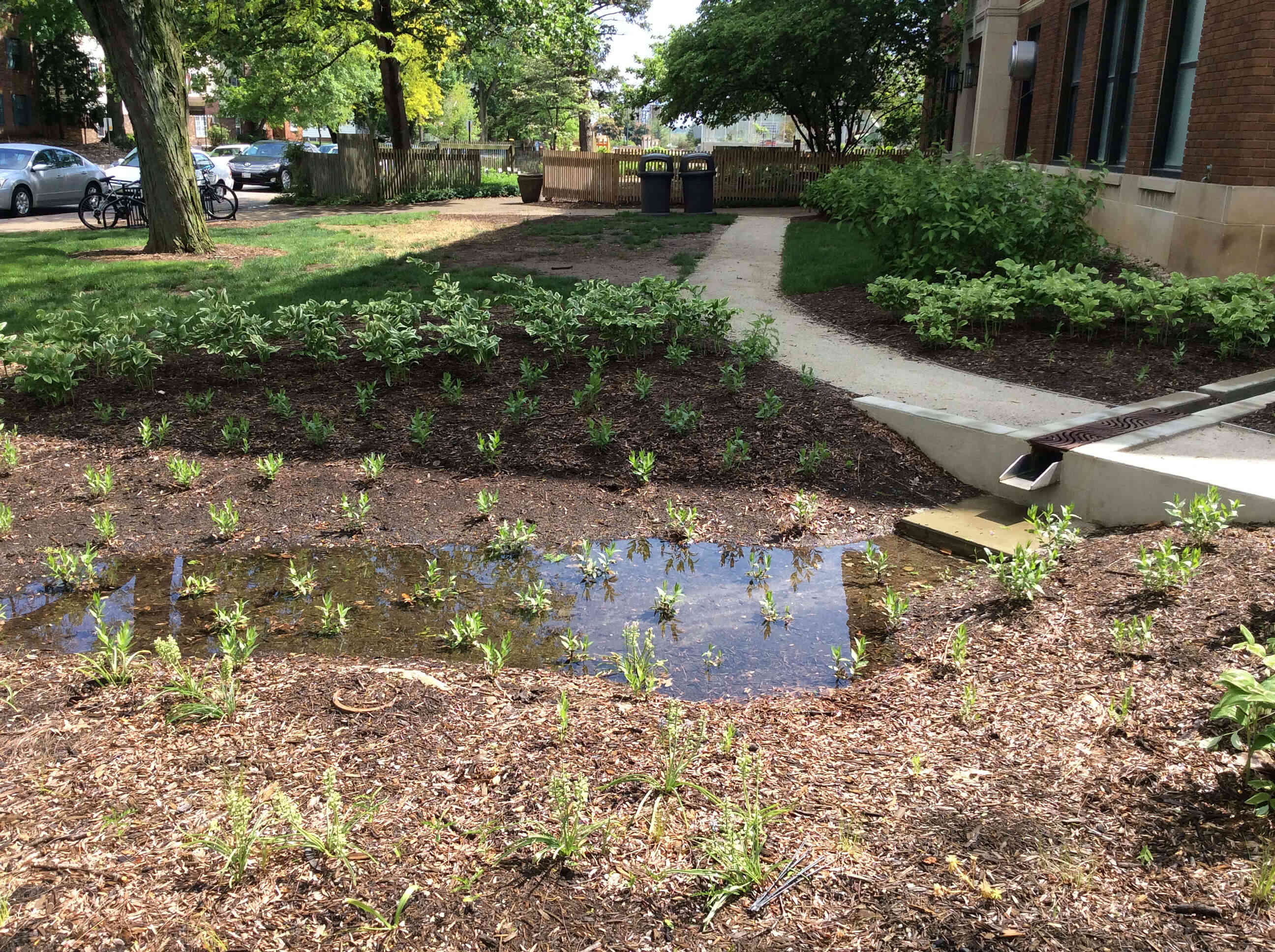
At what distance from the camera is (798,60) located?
25047 mm

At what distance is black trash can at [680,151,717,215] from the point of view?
2286 cm

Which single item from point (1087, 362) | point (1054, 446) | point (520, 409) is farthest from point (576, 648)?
point (1087, 362)

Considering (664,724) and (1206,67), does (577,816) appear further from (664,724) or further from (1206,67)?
(1206,67)

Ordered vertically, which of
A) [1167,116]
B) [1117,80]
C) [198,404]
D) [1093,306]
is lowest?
[198,404]

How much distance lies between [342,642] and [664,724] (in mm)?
1689

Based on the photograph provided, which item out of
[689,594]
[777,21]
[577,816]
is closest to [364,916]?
[577,816]

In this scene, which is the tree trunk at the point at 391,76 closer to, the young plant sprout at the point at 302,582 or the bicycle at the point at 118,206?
the bicycle at the point at 118,206

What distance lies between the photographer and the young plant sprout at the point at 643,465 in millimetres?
6047

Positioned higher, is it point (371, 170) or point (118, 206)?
point (371, 170)

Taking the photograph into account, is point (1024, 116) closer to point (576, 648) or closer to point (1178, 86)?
point (1178, 86)

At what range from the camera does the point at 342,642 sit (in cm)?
445

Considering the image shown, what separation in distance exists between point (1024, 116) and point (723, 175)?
9047 mm

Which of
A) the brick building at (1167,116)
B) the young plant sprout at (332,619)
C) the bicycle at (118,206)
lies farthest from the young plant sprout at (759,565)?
the bicycle at (118,206)

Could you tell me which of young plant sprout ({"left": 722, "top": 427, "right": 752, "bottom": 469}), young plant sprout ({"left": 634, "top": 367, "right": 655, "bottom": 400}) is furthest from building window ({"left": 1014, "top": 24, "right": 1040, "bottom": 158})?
young plant sprout ({"left": 722, "top": 427, "right": 752, "bottom": 469})
